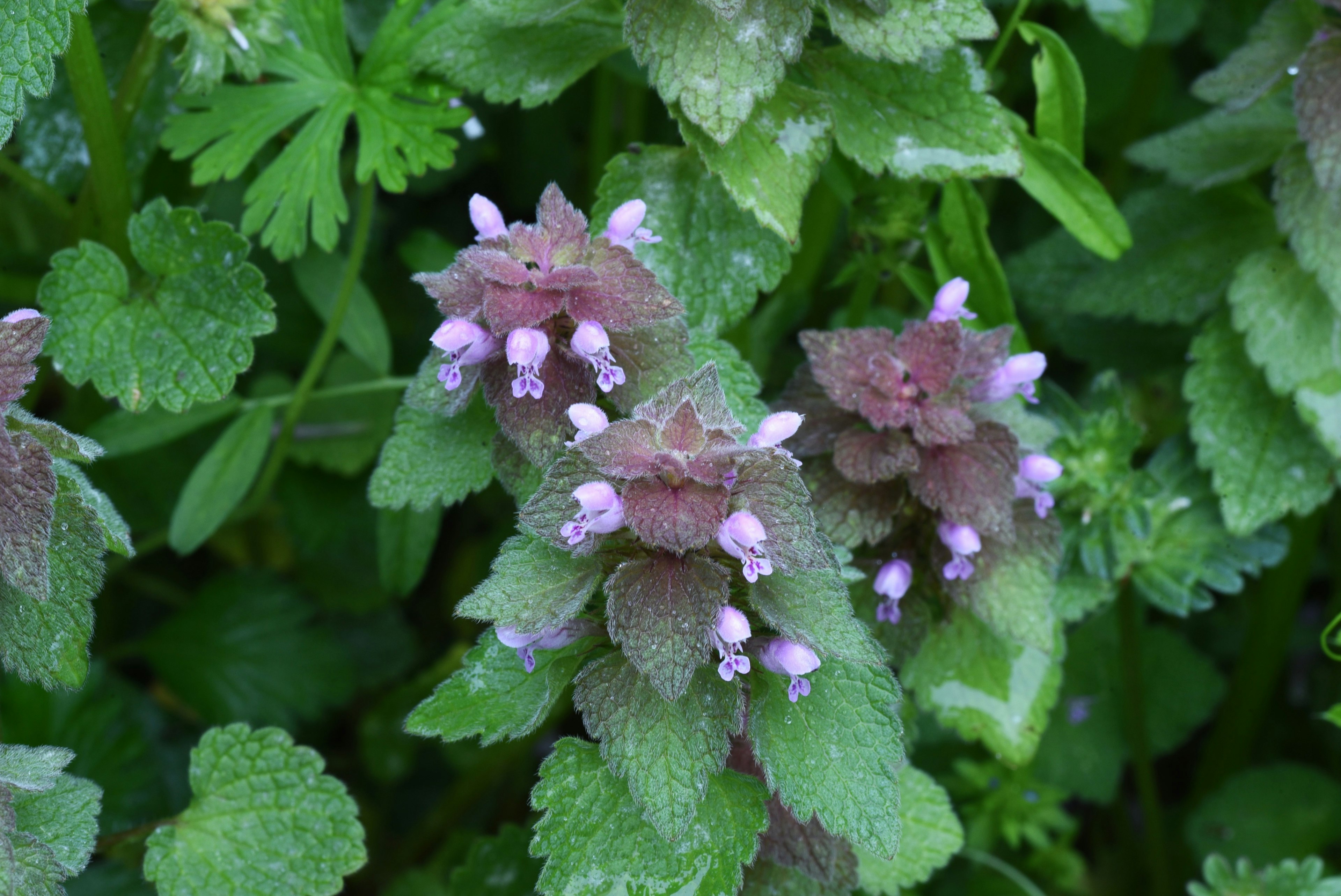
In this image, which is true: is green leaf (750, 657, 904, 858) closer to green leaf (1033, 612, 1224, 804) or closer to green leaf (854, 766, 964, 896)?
green leaf (854, 766, 964, 896)

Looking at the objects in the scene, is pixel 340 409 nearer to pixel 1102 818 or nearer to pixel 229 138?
pixel 229 138

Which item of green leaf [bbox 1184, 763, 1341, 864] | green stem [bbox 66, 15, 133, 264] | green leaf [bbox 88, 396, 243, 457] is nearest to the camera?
green stem [bbox 66, 15, 133, 264]

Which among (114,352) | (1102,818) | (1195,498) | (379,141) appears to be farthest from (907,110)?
(1102,818)

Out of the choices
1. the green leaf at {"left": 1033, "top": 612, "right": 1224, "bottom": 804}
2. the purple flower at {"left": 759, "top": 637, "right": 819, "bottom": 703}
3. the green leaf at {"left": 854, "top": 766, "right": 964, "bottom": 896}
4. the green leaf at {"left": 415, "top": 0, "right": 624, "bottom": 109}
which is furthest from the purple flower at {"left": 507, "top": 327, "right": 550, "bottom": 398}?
the green leaf at {"left": 1033, "top": 612, "right": 1224, "bottom": 804}

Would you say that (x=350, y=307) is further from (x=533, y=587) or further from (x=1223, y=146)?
(x=1223, y=146)

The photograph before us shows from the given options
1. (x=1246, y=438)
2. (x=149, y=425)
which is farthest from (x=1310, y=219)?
(x=149, y=425)
